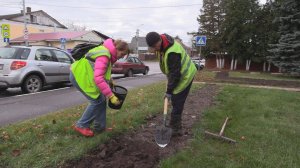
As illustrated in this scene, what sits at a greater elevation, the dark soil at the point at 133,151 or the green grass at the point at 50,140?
the green grass at the point at 50,140

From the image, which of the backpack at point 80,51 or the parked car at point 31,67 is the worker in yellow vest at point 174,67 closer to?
the backpack at point 80,51

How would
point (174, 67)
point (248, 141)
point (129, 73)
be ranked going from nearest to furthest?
point (174, 67), point (248, 141), point (129, 73)

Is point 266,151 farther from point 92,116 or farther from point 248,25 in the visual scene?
point 248,25

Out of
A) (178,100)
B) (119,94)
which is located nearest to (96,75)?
(119,94)

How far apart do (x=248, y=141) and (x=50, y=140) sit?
10.3ft

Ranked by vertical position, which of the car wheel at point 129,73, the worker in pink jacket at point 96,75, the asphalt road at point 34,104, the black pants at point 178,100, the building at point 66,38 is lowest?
the asphalt road at point 34,104

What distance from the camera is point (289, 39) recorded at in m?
20.4

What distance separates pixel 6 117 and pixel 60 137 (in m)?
2.61

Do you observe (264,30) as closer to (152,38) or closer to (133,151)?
(152,38)

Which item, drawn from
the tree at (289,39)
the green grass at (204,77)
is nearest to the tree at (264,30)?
the tree at (289,39)

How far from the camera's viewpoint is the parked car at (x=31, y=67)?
29.3 feet

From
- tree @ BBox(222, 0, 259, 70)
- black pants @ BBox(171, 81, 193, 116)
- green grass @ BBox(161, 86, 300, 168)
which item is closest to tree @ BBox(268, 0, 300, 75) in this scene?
tree @ BBox(222, 0, 259, 70)

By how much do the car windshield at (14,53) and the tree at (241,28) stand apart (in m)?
25.2

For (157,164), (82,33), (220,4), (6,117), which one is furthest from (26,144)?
(82,33)
